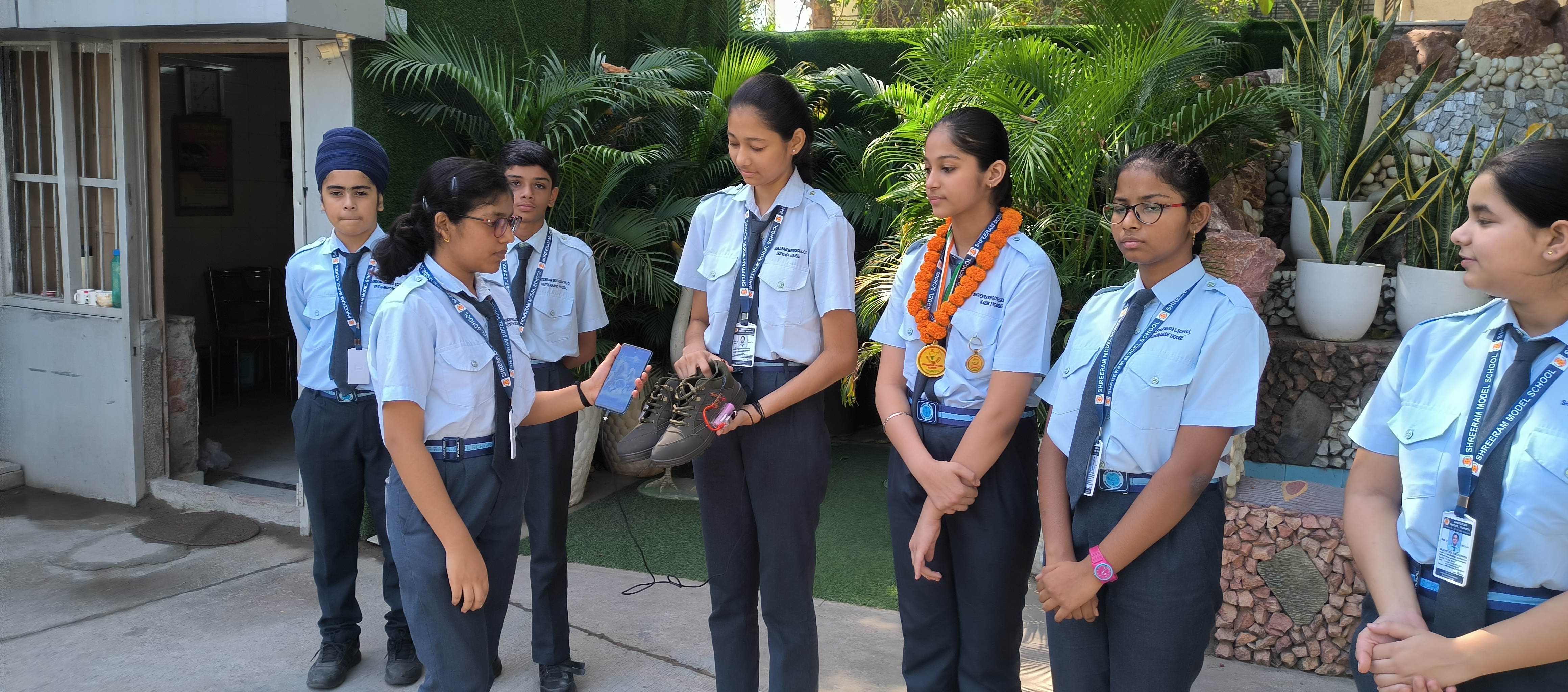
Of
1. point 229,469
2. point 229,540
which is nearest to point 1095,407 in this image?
point 229,540

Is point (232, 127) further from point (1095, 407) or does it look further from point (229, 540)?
point (1095, 407)

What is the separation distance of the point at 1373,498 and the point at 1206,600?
1.28 ft

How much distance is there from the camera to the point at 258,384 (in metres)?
8.09

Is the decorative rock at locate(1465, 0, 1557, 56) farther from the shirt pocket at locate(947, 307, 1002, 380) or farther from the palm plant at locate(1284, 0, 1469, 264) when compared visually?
the shirt pocket at locate(947, 307, 1002, 380)

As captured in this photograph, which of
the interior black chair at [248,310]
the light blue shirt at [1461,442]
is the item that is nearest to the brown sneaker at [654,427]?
the light blue shirt at [1461,442]

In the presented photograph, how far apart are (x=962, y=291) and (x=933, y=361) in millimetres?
186

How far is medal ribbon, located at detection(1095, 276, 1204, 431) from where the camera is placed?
2.10m

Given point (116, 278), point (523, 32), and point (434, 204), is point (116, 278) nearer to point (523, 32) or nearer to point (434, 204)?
point (523, 32)

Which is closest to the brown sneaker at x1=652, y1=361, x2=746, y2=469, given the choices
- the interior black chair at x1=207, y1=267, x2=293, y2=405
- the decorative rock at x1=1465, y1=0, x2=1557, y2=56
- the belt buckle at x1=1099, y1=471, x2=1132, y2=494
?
the belt buckle at x1=1099, y1=471, x2=1132, y2=494

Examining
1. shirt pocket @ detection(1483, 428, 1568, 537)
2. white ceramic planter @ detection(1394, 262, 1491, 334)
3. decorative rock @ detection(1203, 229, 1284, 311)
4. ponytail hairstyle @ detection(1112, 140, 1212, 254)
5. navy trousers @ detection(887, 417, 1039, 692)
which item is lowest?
navy trousers @ detection(887, 417, 1039, 692)

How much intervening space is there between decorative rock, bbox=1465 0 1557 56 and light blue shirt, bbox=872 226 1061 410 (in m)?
4.69

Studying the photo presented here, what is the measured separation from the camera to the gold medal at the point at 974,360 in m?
2.39

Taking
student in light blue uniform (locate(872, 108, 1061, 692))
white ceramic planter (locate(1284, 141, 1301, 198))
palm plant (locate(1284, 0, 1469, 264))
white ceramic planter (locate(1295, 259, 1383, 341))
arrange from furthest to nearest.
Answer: white ceramic planter (locate(1284, 141, 1301, 198))
palm plant (locate(1284, 0, 1469, 264))
white ceramic planter (locate(1295, 259, 1383, 341))
student in light blue uniform (locate(872, 108, 1061, 692))

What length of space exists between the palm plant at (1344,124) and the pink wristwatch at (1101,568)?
3.24m
